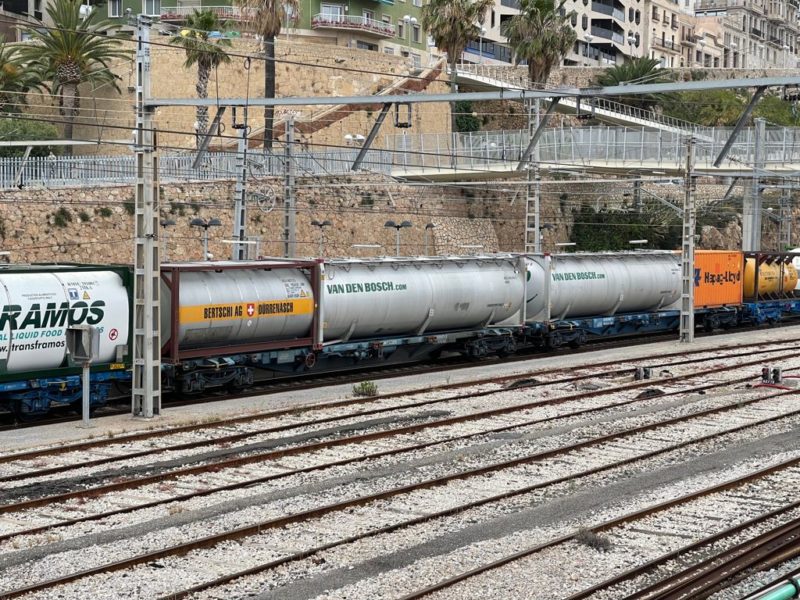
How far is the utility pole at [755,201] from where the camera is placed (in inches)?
2109

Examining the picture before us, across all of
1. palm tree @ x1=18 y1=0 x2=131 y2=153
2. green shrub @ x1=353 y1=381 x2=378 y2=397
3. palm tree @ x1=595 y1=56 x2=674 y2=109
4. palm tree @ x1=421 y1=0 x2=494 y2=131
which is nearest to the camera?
green shrub @ x1=353 y1=381 x2=378 y2=397

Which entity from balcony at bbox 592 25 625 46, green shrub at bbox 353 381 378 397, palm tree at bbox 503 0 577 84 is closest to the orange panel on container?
green shrub at bbox 353 381 378 397

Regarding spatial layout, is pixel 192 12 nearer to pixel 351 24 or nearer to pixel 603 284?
pixel 351 24

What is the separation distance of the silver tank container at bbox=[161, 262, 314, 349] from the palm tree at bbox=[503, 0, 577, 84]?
46.8 metres

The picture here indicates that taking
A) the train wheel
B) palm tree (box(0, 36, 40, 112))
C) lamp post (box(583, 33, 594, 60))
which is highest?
lamp post (box(583, 33, 594, 60))

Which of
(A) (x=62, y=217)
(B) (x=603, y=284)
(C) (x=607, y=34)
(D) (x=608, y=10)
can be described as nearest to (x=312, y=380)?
(B) (x=603, y=284)

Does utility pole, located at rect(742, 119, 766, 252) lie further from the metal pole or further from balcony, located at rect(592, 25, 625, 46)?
balcony, located at rect(592, 25, 625, 46)

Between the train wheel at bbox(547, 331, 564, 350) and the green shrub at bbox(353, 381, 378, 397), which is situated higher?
the train wheel at bbox(547, 331, 564, 350)

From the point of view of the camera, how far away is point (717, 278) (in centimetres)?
4575

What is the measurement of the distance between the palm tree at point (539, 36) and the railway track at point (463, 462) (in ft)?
156

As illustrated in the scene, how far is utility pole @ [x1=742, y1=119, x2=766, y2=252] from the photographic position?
5356cm

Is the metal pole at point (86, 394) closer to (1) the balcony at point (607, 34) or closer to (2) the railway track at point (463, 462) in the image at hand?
(2) the railway track at point (463, 462)

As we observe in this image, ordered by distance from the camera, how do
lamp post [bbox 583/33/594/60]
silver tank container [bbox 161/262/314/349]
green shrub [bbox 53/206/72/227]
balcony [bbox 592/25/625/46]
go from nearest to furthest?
silver tank container [bbox 161/262/314/349]
green shrub [bbox 53/206/72/227]
lamp post [bbox 583/33/594/60]
balcony [bbox 592/25/625/46]

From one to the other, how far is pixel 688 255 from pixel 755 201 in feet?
46.5
